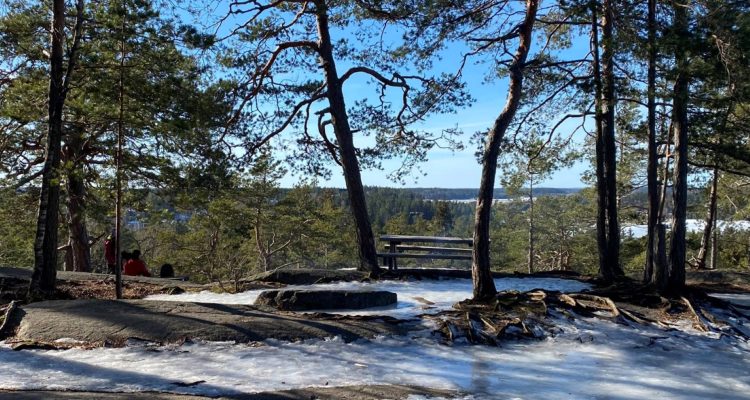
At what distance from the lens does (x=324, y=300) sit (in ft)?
28.7

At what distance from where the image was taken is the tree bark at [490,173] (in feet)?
28.3

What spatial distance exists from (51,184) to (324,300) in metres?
4.47

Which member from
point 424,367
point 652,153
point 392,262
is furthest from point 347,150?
point 424,367

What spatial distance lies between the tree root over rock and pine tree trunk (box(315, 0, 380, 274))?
4.32 meters

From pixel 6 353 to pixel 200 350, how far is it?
2.00 metres

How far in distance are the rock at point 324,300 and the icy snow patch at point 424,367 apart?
2.12 m

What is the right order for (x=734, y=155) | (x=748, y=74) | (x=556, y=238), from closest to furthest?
(x=748, y=74) → (x=734, y=155) → (x=556, y=238)

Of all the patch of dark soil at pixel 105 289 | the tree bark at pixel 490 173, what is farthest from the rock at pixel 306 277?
the tree bark at pixel 490 173

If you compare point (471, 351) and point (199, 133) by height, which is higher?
point (199, 133)

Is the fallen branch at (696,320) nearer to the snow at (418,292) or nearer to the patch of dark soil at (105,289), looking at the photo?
the snow at (418,292)

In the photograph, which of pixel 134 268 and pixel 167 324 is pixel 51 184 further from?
pixel 134 268

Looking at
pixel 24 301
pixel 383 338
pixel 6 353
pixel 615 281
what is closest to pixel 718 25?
pixel 615 281

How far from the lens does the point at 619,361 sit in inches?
239

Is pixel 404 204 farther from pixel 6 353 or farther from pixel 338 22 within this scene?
pixel 6 353
